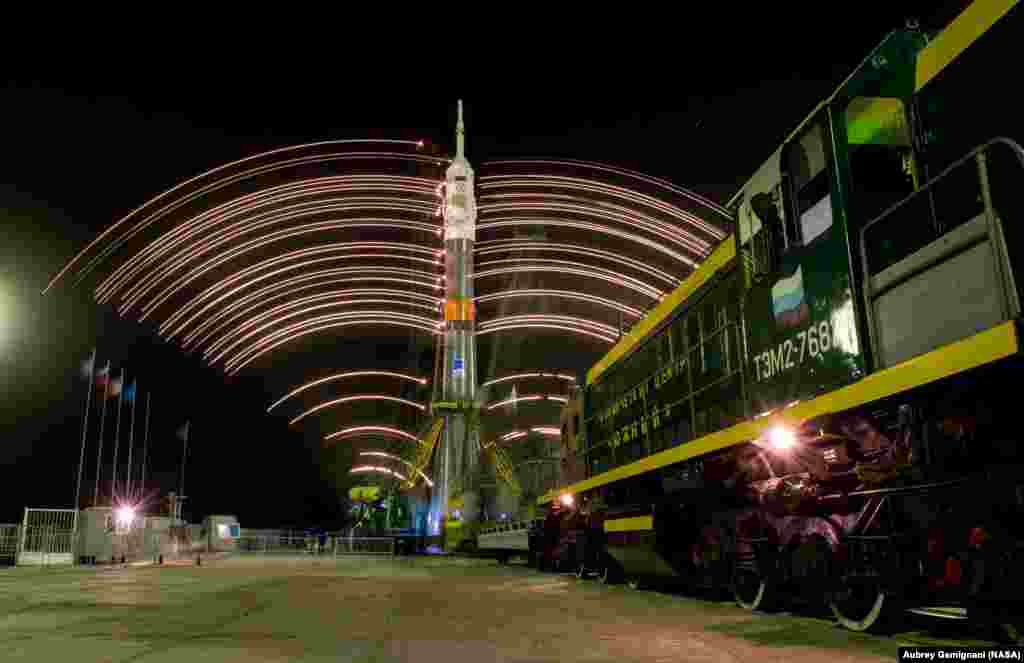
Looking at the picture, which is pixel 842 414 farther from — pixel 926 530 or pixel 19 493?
pixel 19 493

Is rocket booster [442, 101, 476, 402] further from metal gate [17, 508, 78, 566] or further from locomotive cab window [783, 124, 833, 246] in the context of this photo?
locomotive cab window [783, 124, 833, 246]

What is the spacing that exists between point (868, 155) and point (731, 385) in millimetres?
3714

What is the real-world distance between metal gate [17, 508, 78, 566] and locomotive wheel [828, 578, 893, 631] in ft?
85.7

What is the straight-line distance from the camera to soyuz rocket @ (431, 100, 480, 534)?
44.4m

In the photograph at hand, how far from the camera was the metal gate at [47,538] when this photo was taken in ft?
80.5

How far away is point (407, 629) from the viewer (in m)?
7.31

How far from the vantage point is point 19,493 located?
146 feet

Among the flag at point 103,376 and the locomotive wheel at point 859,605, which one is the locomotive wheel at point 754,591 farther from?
the flag at point 103,376

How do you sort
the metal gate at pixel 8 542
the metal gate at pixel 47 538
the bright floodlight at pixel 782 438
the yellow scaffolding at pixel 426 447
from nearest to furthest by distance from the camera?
1. the bright floodlight at pixel 782 438
2. the metal gate at pixel 8 542
3. the metal gate at pixel 47 538
4. the yellow scaffolding at pixel 426 447

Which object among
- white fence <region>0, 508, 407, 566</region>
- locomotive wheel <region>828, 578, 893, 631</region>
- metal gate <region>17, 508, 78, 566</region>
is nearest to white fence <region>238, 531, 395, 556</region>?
white fence <region>0, 508, 407, 566</region>

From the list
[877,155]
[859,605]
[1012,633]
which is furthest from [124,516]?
[1012,633]

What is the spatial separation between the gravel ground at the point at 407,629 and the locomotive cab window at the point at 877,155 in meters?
3.62

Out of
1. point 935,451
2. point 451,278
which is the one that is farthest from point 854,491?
point 451,278

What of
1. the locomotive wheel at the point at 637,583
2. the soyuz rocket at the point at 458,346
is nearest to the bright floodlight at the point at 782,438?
the locomotive wheel at the point at 637,583
